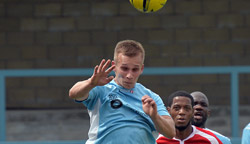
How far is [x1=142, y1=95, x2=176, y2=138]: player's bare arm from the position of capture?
3.33 metres

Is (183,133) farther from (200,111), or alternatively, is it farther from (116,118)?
(116,118)

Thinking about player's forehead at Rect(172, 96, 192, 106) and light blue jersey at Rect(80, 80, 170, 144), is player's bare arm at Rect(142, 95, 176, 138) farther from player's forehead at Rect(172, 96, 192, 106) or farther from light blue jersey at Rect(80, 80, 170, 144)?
player's forehead at Rect(172, 96, 192, 106)

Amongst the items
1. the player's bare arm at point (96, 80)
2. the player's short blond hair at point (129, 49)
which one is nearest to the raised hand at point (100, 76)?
the player's bare arm at point (96, 80)

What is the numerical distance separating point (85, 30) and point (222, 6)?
251 centimetres

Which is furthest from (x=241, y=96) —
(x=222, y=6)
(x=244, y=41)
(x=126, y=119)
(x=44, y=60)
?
(x=126, y=119)

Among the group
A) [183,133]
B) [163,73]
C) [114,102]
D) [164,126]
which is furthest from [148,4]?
[164,126]

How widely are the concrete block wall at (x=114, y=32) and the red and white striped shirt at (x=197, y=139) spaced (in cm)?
511

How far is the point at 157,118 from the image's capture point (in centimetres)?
339

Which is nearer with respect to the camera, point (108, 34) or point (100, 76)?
point (100, 76)

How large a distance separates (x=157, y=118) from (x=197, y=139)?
5.01 feet

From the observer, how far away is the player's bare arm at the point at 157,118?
3333 millimetres

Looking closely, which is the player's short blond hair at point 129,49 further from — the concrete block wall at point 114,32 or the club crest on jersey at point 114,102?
the concrete block wall at point 114,32

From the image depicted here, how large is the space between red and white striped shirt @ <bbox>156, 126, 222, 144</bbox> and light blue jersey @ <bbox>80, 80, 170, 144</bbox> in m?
1.14

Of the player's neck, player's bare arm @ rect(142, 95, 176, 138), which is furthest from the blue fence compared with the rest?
player's bare arm @ rect(142, 95, 176, 138)
